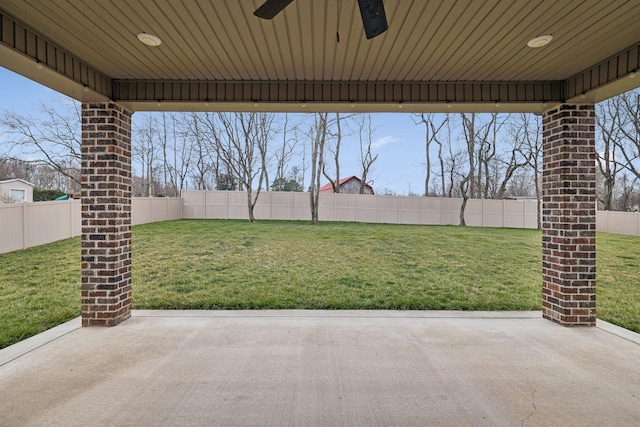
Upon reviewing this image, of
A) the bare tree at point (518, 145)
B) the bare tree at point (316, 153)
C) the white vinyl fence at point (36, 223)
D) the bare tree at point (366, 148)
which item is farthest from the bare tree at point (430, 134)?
the white vinyl fence at point (36, 223)

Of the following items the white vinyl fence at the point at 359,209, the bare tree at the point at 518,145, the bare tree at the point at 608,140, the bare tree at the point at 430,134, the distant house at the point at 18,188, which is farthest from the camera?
the bare tree at the point at 430,134

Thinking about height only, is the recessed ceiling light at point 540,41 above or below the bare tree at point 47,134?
below

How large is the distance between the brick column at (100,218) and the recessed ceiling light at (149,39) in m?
1.33

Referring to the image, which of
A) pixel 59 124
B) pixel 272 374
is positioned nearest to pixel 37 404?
pixel 272 374

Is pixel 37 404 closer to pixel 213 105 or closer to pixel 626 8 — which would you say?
pixel 213 105

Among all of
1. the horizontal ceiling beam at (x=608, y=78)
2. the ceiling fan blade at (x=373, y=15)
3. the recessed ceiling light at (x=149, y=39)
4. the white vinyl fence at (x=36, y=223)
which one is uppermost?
the recessed ceiling light at (x=149, y=39)

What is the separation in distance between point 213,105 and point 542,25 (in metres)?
3.20

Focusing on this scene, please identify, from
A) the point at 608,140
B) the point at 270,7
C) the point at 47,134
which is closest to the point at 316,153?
the point at 47,134

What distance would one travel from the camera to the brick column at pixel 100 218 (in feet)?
12.4

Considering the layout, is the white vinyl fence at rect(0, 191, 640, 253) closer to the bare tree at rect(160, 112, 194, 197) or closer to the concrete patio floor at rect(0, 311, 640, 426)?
the bare tree at rect(160, 112, 194, 197)

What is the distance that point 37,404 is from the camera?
92.4 inches

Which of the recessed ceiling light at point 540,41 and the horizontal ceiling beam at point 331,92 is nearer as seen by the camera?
the recessed ceiling light at point 540,41

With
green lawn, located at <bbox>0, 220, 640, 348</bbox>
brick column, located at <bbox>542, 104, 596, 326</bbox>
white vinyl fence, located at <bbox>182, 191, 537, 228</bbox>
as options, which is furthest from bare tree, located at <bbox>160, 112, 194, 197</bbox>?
brick column, located at <bbox>542, 104, 596, 326</bbox>

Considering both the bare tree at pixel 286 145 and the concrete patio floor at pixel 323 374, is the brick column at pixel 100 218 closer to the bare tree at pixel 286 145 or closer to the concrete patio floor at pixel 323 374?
the concrete patio floor at pixel 323 374
